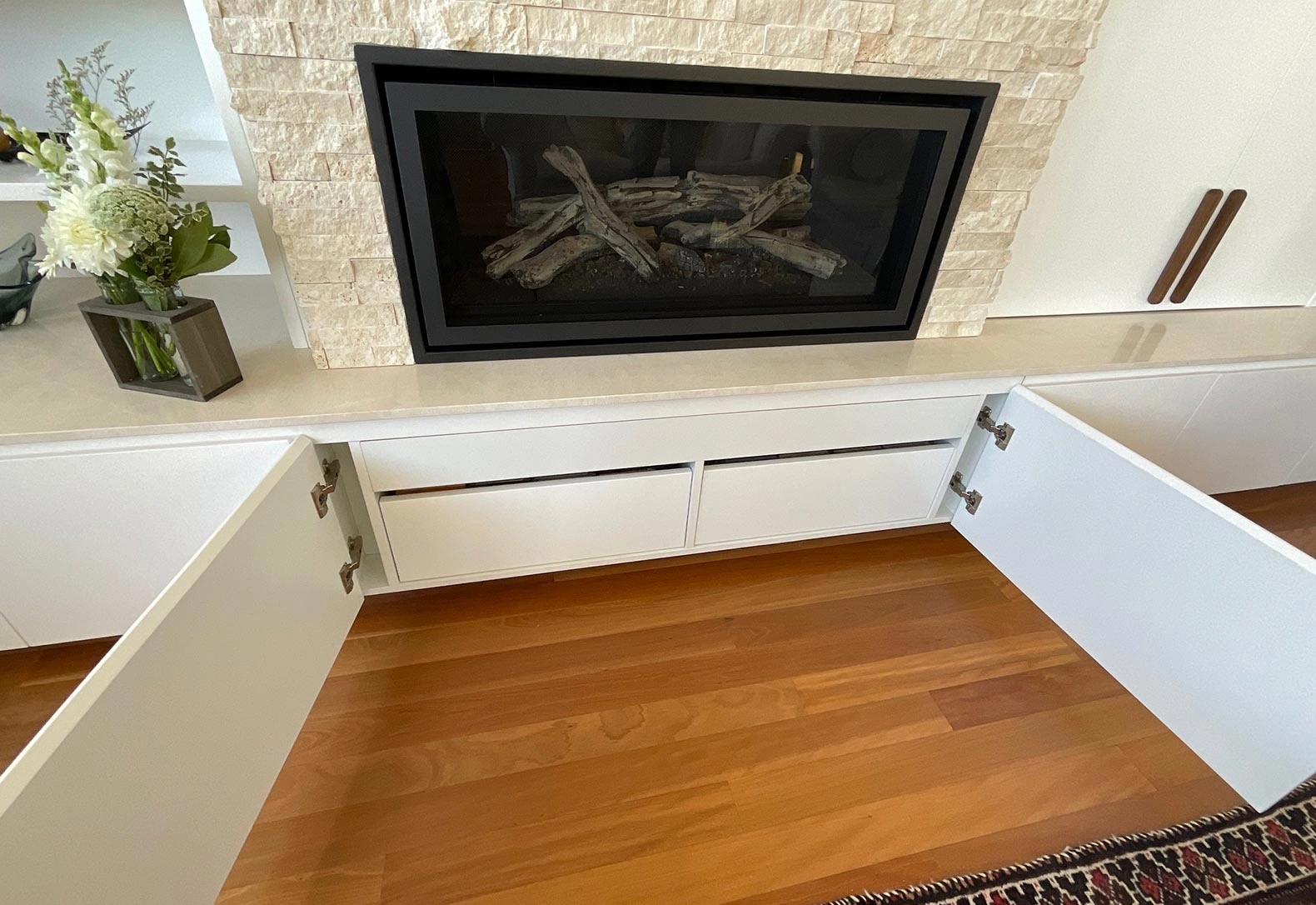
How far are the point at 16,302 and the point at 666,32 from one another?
135cm

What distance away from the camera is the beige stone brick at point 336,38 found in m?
0.92

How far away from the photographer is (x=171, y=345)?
3.34 feet

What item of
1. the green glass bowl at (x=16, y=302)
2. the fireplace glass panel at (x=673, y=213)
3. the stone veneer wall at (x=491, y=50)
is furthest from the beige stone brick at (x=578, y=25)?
the green glass bowl at (x=16, y=302)

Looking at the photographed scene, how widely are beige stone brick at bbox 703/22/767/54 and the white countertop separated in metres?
0.55

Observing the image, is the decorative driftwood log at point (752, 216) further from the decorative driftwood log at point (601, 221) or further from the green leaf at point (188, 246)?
the green leaf at point (188, 246)

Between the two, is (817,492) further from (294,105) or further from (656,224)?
(294,105)

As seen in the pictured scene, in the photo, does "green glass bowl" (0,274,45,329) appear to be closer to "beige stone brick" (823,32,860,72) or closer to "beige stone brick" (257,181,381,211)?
"beige stone brick" (257,181,381,211)

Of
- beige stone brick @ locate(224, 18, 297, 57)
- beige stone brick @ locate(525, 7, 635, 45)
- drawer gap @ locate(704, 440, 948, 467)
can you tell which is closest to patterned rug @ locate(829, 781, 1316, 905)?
drawer gap @ locate(704, 440, 948, 467)

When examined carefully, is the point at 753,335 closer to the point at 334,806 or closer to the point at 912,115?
the point at 912,115

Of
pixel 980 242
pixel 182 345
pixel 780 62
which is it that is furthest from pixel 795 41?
pixel 182 345

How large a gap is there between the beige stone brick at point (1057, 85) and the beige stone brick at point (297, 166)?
52.6 inches

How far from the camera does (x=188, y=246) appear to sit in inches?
37.8

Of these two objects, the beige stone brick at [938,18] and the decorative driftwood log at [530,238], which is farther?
the decorative driftwood log at [530,238]

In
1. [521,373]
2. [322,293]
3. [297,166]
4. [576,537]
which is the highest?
[297,166]
